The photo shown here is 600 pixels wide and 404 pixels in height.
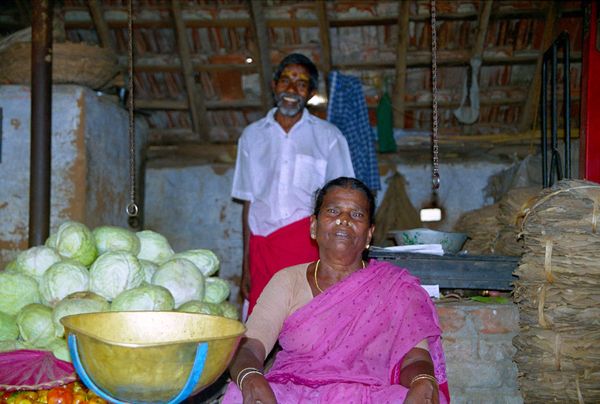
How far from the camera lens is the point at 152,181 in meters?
6.37

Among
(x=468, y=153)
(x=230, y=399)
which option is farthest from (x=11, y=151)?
(x=468, y=153)

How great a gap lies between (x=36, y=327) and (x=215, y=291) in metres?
0.85

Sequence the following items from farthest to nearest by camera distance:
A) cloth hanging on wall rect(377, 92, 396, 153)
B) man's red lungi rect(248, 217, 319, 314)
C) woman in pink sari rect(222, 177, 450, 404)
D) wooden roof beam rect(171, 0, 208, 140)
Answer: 1. cloth hanging on wall rect(377, 92, 396, 153)
2. wooden roof beam rect(171, 0, 208, 140)
3. man's red lungi rect(248, 217, 319, 314)
4. woman in pink sari rect(222, 177, 450, 404)

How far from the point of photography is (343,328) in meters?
2.36

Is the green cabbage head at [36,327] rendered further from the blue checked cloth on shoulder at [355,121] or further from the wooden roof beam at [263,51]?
the wooden roof beam at [263,51]

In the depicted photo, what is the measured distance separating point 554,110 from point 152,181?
4046mm

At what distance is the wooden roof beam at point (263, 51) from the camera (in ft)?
17.5

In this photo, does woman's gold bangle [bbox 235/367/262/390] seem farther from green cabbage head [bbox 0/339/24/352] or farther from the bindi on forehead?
the bindi on forehead

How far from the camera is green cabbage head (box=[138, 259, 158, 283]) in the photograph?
3.02 metres

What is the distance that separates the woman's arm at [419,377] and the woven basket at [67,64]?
341 centimetres

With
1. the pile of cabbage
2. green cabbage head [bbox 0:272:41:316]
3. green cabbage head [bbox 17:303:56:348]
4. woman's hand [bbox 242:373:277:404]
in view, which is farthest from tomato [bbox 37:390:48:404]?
woman's hand [bbox 242:373:277:404]

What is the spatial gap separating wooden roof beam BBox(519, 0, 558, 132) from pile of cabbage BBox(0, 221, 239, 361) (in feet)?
11.9

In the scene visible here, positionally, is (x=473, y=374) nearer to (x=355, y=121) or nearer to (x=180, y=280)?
(x=180, y=280)

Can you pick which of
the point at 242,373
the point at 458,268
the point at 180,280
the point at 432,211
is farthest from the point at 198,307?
the point at 432,211
